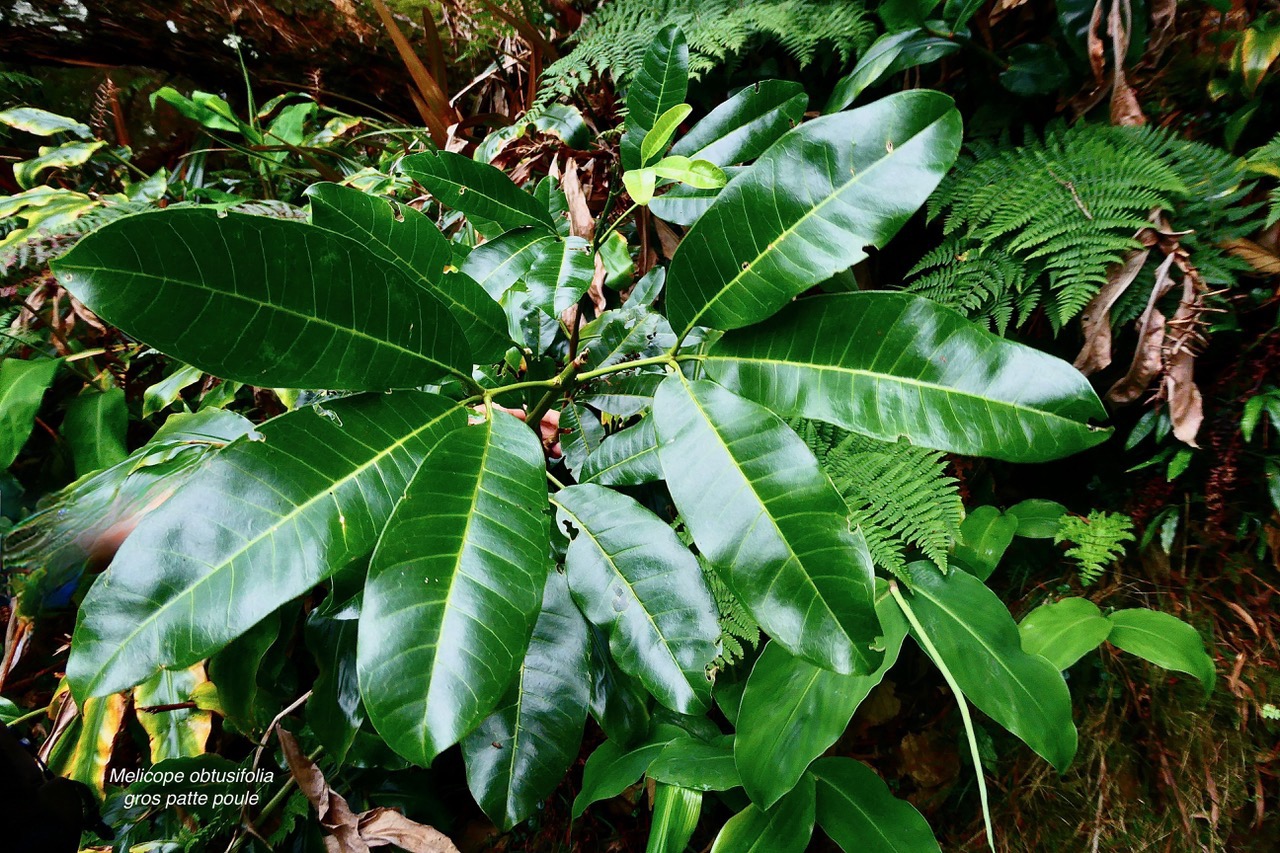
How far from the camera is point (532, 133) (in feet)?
5.45

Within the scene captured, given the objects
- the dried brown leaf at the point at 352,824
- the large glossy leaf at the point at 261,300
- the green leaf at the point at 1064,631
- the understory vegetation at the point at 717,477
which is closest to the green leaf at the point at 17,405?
the understory vegetation at the point at 717,477

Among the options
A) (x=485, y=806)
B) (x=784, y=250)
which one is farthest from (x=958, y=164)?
(x=485, y=806)

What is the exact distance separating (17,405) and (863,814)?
186cm

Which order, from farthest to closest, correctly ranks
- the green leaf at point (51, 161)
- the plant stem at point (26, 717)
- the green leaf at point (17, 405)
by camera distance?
Result: the green leaf at point (51, 161) < the green leaf at point (17, 405) < the plant stem at point (26, 717)

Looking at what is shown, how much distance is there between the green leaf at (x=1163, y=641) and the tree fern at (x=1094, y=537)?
0.08 metres

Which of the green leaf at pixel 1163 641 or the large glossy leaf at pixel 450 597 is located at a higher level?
the large glossy leaf at pixel 450 597

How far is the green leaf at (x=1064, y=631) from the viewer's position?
2.81 ft

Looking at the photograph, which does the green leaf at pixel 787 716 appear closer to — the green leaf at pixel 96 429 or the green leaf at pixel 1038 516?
the green leaf at pixel 1038 516

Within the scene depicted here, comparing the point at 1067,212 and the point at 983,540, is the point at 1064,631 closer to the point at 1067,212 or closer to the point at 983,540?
the point at 983,540

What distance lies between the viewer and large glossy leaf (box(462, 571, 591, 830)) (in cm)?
68

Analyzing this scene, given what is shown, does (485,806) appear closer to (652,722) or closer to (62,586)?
(652,722)

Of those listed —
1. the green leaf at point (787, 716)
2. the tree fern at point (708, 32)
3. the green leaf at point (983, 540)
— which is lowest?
the green leaf at point (983, 540)

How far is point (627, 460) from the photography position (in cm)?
82

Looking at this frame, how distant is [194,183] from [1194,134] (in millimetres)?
2721
